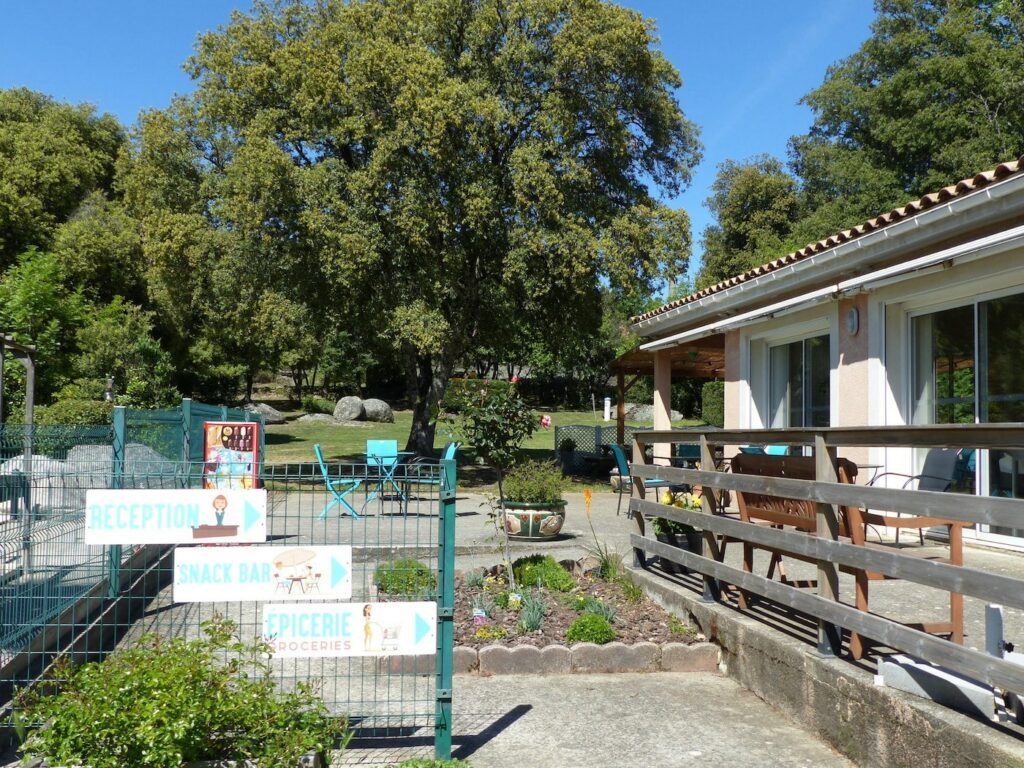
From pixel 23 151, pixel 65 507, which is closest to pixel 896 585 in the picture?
pixel 65 507

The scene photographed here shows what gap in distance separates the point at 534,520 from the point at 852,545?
6.01 metres

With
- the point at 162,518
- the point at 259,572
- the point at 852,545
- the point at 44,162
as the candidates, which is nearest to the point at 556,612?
the point at 852,545

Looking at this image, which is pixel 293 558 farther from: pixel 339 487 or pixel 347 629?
pixel 339 487

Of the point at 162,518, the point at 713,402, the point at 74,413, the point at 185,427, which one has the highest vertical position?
the point at 713,402

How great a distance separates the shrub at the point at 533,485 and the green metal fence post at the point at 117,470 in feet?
15.2

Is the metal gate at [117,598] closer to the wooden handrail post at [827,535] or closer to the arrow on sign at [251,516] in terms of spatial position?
the arrow on sign at [251,516]

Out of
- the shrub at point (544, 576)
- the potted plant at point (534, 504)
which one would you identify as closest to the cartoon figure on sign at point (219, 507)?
the shrub at point (544, 576)

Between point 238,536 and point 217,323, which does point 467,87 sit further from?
point 238,536

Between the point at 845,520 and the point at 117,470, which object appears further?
the point at 117,470

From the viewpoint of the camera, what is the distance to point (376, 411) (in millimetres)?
39875

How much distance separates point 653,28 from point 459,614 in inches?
649

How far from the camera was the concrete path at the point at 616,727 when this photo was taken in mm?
4098

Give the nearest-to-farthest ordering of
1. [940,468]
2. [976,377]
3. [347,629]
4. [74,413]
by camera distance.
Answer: [347,629] < [976,377] < [940,468] < [74,413]

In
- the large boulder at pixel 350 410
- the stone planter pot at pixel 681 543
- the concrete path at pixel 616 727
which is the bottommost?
the concrete path at pixel 616 727
